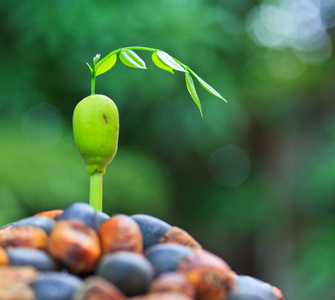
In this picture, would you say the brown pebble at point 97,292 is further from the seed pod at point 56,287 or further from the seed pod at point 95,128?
the seed pod at point 95,128

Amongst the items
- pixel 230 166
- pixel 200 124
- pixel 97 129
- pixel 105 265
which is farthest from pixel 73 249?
pixel 230 166

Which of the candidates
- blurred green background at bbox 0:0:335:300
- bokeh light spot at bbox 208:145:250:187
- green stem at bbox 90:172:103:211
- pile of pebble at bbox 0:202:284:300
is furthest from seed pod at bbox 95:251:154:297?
bokeh light spot at bbox 208:145:250:187

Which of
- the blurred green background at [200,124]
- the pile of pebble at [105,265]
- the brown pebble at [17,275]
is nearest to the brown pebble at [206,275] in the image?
the pile of pebble at [105,265]

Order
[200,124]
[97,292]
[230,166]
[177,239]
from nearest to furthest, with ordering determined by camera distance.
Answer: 1. [97,292]
2. [177,239]
3. [200,124]
4. [230,166]

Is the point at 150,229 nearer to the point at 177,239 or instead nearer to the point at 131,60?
the point at 177,239

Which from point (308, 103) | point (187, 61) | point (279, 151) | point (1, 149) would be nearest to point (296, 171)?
point (279, 151)

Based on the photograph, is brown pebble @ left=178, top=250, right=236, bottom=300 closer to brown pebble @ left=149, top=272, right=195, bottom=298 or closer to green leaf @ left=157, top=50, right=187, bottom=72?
brown pebble @ left=149, top=272, right=195, bottom=298

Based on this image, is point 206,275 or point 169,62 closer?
point 206,275
